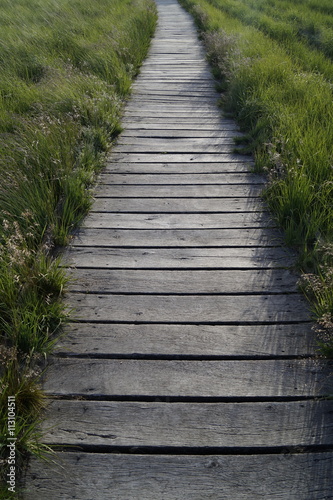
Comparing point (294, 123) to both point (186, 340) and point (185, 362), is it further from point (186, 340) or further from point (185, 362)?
point (185, 362)

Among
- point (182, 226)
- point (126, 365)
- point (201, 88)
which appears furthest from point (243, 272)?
point (201, 88)

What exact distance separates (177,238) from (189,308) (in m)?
0.80

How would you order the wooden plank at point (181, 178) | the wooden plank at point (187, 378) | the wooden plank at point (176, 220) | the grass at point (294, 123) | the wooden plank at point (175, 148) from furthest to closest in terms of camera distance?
the wooden plank at point (175, 148) → the wooden plank at point (181, 178) → the wooden plank at point (176, 220) → the grass at point (294, 123) → the wooden plank at point (187, 378)

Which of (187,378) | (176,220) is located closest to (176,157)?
(176,220)

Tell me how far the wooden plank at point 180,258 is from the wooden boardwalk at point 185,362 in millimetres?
12

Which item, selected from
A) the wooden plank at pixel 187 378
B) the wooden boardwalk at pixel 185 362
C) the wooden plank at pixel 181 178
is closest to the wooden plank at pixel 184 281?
the wooden boardwalk at pixel 185 362

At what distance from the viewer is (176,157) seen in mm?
4586

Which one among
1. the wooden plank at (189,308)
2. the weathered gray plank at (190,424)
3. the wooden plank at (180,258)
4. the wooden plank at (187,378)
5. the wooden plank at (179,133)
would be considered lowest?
the wooden plank at (179,133)

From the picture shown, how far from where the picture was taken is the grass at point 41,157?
2184mm

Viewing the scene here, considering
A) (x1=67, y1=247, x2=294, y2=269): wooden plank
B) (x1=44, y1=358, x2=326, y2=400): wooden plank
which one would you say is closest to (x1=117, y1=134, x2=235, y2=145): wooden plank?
(x1=67, y1=247, x2=294, y2=269): wooden plank

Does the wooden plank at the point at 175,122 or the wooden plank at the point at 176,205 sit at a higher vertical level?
the wooden plank at the point at 176,205

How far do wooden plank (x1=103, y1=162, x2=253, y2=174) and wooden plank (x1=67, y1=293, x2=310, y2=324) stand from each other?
1907 millimetres

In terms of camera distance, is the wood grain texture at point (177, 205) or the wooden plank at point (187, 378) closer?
the wooden plank at point (187, 378)

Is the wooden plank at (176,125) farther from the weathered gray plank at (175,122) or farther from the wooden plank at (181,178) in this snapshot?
the wooden plank at (181,178)
